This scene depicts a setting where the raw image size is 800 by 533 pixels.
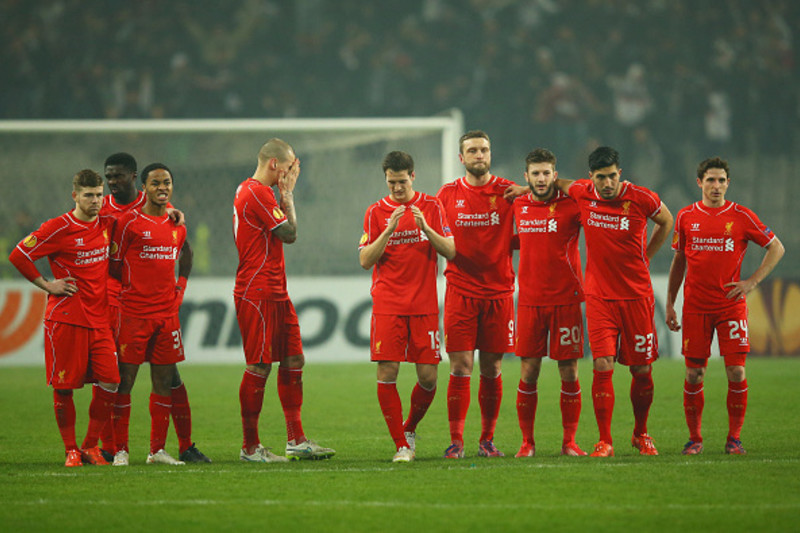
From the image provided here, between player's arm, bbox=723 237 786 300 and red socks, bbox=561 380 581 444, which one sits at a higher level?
player's arm, bbox=723 237 786 300

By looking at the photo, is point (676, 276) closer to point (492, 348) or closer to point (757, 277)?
point (757, 277)

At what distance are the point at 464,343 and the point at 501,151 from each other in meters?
13.5

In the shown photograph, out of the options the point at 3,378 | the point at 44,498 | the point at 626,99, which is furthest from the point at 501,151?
the point at 44,498

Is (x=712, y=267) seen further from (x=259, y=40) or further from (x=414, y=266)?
(x=259, y=40)

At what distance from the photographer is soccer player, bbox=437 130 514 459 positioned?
715cm

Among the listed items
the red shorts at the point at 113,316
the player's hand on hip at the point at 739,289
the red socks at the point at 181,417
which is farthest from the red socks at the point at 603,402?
the red shorts at the point at 113,316

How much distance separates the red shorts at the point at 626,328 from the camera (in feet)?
22.9

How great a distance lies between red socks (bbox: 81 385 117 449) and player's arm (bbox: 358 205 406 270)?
1.83 meters

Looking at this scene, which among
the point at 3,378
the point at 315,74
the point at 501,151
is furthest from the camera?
the point at 315,74

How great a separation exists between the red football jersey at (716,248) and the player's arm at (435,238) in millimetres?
1706

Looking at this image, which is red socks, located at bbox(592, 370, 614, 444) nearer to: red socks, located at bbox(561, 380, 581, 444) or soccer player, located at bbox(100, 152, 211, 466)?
red socks, located at bbox(561, 380, 581, 444)

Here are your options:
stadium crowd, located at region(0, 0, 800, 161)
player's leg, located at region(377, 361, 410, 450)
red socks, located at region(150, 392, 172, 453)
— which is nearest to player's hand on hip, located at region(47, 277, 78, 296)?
red socks, located at region(150, 392, 172, 453)

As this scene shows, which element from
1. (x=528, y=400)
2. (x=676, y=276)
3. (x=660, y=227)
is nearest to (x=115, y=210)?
(x=528, y=400)

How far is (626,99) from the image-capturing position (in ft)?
68.7
